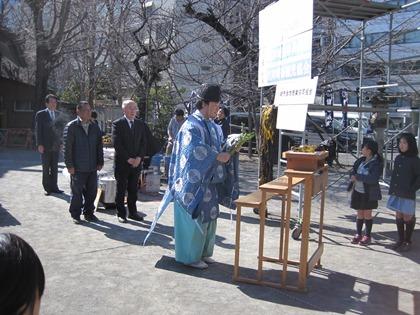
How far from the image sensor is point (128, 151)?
292 inches

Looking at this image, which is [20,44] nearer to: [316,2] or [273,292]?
[316,2]

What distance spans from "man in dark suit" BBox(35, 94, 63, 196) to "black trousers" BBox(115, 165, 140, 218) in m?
2.43

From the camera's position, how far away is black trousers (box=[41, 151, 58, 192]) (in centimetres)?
945

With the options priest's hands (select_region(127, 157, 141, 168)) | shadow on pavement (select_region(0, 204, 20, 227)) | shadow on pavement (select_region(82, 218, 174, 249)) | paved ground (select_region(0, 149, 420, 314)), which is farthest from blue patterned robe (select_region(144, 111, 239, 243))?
shadow on pavement (select_region(0, 204, 20, 227))

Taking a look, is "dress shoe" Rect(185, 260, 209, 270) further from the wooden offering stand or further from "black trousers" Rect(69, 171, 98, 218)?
"black trousers" Rect(69, 171, 98, 218)

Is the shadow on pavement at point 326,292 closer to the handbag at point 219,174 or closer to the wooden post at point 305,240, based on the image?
the wooden post at point 305,240

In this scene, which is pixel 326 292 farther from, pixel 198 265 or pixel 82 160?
pixel 82 160

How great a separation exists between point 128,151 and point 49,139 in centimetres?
260

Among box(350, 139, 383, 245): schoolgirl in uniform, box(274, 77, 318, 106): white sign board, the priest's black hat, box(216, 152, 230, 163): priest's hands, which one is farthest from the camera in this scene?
box(350, 139, 383, 245): schoolgirl in uniform

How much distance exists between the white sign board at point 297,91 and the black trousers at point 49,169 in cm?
454

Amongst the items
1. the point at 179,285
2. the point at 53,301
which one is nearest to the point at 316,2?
the point at 179,285

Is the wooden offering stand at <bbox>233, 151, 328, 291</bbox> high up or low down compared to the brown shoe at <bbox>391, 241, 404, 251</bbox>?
up

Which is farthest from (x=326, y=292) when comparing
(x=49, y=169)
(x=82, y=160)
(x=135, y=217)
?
(x=49, y=169)

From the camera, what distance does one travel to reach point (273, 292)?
479 cm
